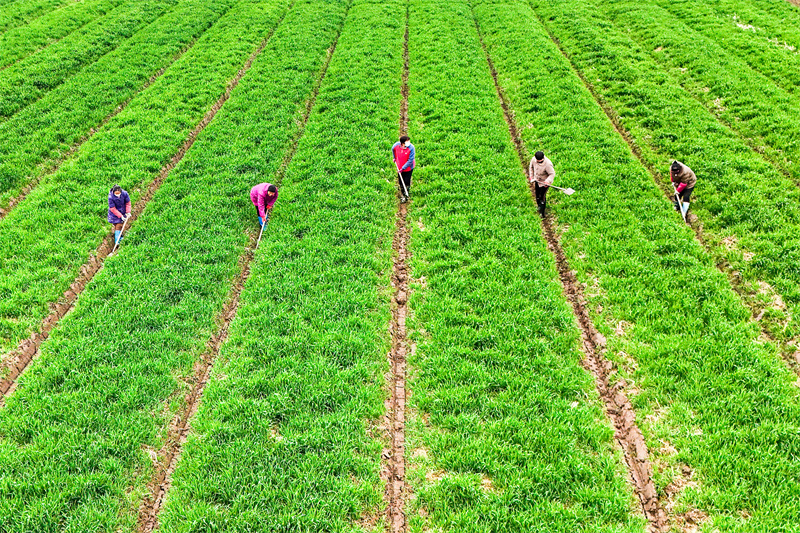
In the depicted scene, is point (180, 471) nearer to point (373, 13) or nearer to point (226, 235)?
point (226, 235)

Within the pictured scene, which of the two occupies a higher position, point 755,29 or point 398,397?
point 755,29

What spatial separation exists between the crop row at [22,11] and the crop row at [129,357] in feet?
72.5

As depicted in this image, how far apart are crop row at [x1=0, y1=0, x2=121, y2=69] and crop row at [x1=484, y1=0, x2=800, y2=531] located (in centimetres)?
2492

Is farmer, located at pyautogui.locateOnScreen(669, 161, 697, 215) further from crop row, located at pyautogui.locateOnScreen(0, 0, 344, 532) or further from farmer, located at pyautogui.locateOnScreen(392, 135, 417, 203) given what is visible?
crop row, located at pyautogui.locateOnScreen(0, 0, 344, 532)

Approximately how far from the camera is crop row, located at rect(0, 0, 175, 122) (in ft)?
57.1

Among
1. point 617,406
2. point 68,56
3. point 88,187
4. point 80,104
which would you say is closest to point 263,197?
point 88,187

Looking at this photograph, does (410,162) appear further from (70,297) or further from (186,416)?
(70,297)

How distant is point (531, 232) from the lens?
1032 centimetres

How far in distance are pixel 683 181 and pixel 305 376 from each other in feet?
32.1

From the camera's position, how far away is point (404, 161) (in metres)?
11.8

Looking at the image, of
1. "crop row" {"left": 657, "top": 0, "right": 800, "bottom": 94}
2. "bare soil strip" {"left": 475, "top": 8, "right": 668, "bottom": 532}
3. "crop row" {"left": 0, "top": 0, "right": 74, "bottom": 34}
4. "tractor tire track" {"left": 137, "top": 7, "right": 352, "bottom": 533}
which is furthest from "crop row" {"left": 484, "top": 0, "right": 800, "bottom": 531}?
"crop row" {"left": 0, "top": 0, "right": 74, "bottom": 34}

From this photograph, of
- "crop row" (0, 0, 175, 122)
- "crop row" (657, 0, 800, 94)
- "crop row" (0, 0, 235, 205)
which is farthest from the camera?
"crop row" (657, 0, 800, 94)

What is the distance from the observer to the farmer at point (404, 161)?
38.0ft

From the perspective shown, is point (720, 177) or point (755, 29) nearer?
point (720, 177)
